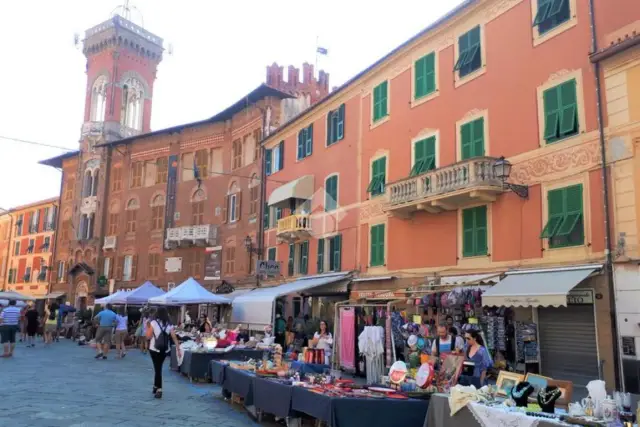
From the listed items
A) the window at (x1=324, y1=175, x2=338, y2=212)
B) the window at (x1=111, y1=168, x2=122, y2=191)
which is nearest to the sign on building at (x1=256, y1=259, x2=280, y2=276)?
the window at (x1=324, y1=175, x2=338, y2=212)

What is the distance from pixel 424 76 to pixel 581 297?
8.55 meters

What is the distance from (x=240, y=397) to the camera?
10.2m

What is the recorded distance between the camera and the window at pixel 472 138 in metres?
15.7

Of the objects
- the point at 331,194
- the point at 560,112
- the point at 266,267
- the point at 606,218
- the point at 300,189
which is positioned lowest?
the point at 266,267

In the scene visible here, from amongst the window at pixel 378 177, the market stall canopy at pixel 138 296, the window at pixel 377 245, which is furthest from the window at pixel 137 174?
the window at pixel 377 245

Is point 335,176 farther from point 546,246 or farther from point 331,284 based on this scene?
point 546,246

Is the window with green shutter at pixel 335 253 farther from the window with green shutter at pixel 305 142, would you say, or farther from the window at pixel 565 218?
the window at pixel 565 218

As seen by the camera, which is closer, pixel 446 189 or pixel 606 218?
pixel 606 218

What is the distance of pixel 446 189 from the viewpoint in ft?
50.6

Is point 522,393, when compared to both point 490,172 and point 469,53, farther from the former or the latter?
point 469,53

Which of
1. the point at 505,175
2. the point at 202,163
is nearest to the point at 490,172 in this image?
the point at 505,175

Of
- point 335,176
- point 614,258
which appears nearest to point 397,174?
point 335,176

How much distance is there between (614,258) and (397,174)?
8.08 meters

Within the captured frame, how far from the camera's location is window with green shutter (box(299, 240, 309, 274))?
78.5 ft
